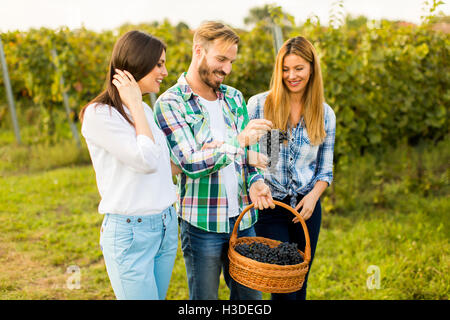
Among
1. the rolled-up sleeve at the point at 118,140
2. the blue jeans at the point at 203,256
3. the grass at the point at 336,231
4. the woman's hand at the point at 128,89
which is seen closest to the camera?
the rolled-up sleeve at the point at 118,140

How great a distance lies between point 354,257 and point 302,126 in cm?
182

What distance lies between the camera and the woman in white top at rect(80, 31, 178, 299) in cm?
152

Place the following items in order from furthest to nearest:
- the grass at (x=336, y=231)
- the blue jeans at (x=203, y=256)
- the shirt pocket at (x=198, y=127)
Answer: the grass at (x=336, y=231) → the blue jeans at (x=203, y=256) → the shirt pocket at (x=198, y=127)

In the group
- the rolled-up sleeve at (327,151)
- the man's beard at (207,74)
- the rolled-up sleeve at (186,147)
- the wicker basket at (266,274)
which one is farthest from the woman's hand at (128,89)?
Answer: the rolled-up sleeve at (327,151)

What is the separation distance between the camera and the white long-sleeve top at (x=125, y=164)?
150 cm

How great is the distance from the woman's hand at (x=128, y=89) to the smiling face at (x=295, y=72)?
953 millimetres

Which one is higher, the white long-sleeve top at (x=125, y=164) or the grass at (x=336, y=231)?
the white long-sleeve top at (x=125, y=164)

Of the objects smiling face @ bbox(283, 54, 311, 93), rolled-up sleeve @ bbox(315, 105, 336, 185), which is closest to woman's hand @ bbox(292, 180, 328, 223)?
rolled-up sleeve @ bbox(315, 105, 336, 185)

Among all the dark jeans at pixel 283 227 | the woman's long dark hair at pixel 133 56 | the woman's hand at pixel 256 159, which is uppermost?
the woman's long dark hair at pixel 133 56

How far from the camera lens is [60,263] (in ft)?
11.7

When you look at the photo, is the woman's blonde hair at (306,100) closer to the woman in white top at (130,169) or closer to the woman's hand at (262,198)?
the woman's hand at (262,198)
